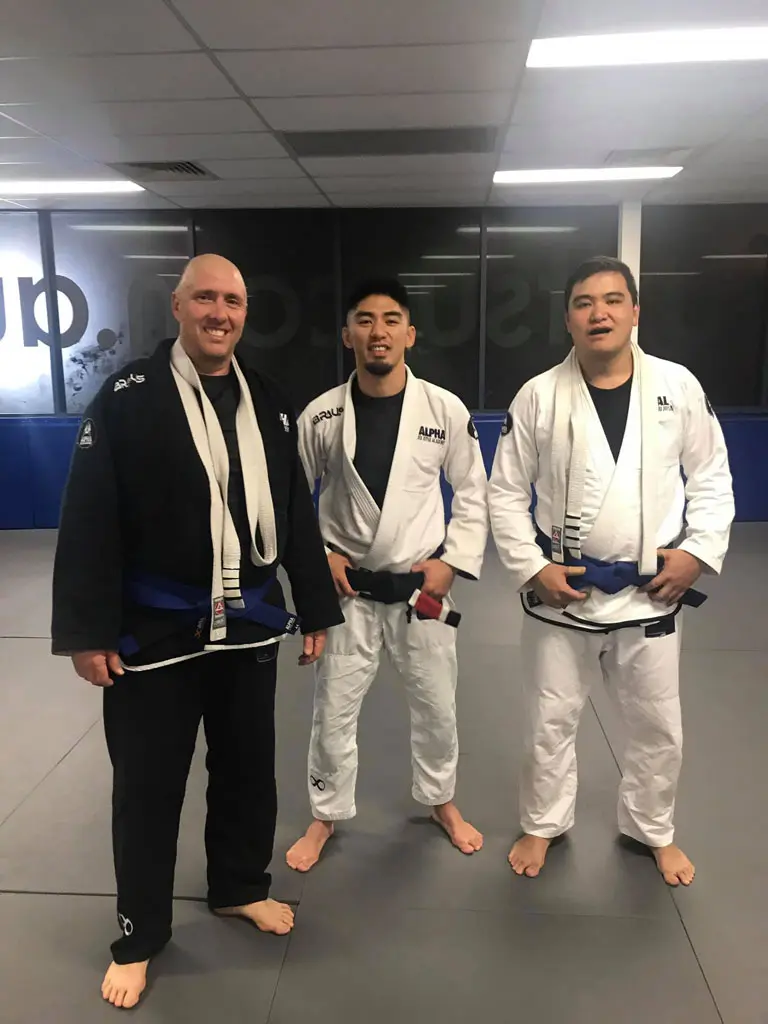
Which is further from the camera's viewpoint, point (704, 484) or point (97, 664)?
point (704, 484)

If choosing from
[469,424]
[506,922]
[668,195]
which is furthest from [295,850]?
[668,195]

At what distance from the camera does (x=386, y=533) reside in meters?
2.04

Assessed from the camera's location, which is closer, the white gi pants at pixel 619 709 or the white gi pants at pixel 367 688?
the white gi pants at pixel 619 709

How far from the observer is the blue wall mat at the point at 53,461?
648cm

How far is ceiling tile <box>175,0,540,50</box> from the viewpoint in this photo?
8.74 feet

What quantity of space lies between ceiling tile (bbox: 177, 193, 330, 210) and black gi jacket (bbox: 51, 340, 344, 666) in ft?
16.2

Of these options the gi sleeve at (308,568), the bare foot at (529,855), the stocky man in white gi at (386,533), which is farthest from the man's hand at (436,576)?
the bare foot at (529,855)

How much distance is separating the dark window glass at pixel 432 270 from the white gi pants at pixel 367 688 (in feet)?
18.0

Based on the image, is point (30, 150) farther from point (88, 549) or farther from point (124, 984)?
point (124, 984)

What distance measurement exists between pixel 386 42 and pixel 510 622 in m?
2.78

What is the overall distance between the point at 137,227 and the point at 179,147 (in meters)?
3.13

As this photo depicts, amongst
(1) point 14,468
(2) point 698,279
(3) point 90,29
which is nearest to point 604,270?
(3) point 90,29

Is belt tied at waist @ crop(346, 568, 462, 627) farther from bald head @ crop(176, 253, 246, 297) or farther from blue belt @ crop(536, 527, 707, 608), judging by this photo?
bald head @ crop(176, 253, 246, 297)

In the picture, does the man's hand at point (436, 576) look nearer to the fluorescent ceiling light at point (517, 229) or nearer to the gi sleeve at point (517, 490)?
the gi sleeve at point (517, 490)
